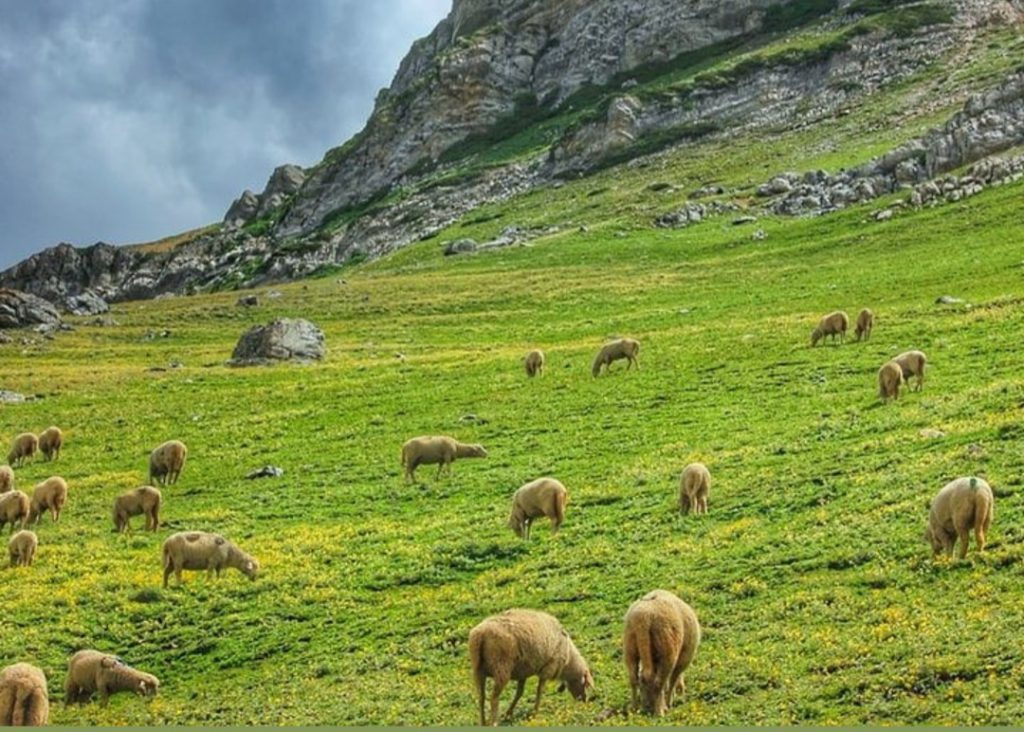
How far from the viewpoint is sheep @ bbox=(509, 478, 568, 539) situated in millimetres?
27219

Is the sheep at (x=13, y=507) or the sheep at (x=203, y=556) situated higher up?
the sheep at (x=13, y=507)

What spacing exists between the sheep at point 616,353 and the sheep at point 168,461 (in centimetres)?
1995

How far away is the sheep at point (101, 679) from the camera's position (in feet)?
66.5

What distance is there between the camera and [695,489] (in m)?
27.0

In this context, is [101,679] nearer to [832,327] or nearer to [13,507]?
[13,507]

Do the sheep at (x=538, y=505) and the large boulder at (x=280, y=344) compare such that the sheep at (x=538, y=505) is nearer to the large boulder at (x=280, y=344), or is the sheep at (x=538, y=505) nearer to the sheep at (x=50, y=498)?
the sheep at (x=50, y=498)

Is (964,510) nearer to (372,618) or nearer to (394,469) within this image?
(372,618)

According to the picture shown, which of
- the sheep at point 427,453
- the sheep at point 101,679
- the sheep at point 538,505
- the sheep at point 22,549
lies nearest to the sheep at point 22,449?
the sheep at point 22,549

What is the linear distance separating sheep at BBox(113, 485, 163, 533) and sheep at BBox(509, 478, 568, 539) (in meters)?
12.6

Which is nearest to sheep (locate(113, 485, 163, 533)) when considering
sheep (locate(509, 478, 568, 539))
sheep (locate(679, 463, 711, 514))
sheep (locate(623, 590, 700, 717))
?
sheep (locate(509, 478, 568, 539))

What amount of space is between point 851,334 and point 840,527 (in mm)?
30551

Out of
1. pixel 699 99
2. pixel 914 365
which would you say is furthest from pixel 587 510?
pixel 699 99

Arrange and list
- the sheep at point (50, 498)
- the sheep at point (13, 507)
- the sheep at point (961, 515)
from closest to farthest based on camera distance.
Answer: the sheep at point (961, 515) < the sheep at point (13, 507) < the sheep at point (50, 498)

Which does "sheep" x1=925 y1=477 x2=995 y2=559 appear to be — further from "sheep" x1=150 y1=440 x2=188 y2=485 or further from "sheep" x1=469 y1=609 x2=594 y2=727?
"sheep" x1=150 y1=440 x2=188 y2=485
